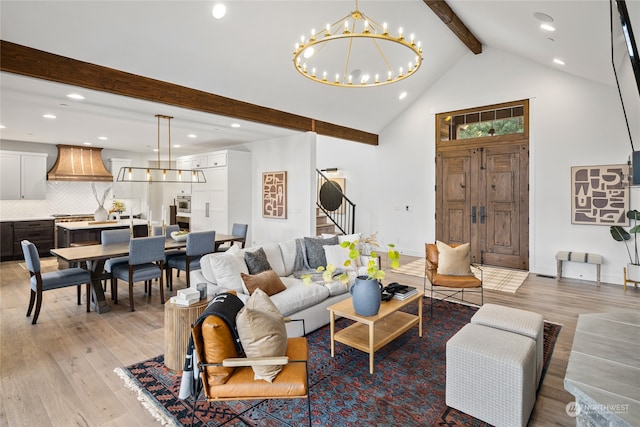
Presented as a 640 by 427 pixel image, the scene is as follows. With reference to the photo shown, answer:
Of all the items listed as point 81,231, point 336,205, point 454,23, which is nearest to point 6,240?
point 81,231

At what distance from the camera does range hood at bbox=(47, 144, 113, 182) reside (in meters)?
8.13

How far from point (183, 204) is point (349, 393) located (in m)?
7.75

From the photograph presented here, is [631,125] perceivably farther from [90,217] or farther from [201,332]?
[90,217]

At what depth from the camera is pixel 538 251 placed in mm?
6238

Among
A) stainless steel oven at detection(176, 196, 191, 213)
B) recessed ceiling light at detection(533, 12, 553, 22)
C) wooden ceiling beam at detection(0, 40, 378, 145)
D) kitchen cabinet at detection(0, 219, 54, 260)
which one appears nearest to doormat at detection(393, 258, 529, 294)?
recessed ceiling light at detection(533, 12, 553, 22)

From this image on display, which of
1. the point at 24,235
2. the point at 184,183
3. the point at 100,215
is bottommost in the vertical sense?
the point at 24,235

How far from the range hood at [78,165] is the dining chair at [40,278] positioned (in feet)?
17.2

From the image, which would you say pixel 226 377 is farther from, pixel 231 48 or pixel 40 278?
pixel 231 48

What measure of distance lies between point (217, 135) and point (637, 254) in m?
7.93

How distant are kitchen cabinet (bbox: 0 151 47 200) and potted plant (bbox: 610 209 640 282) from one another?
11577mm

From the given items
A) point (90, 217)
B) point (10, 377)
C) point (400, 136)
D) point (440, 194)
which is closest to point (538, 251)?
point (440, 194)

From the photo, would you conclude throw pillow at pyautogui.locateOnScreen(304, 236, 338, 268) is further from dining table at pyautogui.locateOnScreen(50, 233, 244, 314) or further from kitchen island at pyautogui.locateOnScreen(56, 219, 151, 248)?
kitchen island at pyautogui.locateOnScreen(56, 219, 151, 248)

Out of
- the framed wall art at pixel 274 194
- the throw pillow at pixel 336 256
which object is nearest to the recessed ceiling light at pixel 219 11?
the throw pillow at pixel 336 256

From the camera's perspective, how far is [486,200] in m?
6.82
